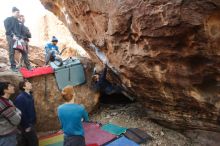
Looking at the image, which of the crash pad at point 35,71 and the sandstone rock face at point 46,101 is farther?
the sandstone rock face at point 46,101

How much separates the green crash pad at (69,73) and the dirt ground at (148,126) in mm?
1308

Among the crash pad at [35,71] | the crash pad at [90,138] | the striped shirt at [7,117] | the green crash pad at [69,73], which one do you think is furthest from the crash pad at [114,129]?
the striped shirt at [7,117]

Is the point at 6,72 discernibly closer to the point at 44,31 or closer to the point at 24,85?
the point at 24,85

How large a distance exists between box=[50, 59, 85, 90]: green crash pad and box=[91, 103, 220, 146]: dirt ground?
131cm

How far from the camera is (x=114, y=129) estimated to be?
28.5 feet

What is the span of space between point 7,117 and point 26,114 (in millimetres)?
1228

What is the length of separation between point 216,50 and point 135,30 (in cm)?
166

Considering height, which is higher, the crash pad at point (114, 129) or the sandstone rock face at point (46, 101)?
the sandstone rock face at point (46, 101)

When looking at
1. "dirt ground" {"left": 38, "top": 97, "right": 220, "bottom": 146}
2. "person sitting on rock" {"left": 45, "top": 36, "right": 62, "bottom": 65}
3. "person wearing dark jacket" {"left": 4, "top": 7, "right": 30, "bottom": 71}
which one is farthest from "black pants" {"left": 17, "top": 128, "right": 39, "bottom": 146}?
"person sitting on rock" {"left": 45, "top": 36, "right": 62, "bottom": 65}

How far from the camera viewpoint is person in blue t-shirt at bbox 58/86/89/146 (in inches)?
212

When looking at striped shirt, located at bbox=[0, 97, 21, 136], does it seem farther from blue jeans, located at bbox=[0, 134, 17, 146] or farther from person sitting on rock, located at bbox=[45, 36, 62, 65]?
person sitting on rock, located at bbox=[45, 36, 62, 65]

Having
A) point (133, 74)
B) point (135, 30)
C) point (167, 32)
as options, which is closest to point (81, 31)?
point (133, 74)

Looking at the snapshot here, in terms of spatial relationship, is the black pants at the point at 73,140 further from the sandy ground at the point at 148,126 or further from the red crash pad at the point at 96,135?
the sandy ground at the point at 148,126

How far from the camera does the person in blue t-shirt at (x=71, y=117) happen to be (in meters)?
5.39
